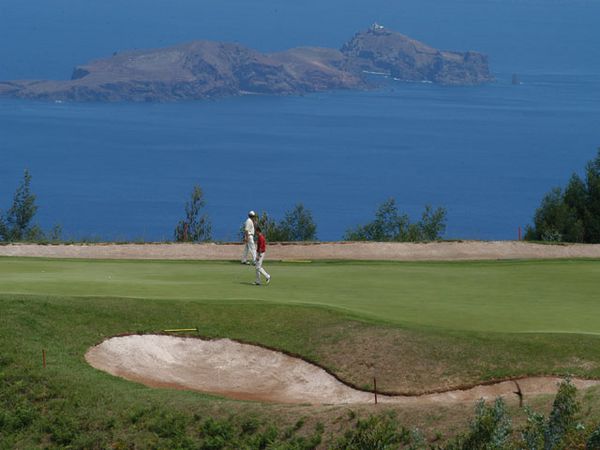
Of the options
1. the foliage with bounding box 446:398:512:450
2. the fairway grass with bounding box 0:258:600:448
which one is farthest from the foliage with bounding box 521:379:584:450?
the fairway grass with bounding box 0:258:600:448

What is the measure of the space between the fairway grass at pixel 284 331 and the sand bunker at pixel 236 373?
292mm

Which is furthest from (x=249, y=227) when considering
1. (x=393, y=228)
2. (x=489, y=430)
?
(x=393, y=228)

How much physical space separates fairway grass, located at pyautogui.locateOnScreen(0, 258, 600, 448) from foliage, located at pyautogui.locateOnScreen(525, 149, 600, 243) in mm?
26176

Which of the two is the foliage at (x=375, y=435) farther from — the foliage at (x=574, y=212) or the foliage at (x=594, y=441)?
the foliage at (x=574, y=212)

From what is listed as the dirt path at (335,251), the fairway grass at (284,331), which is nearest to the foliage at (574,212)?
the dirt path at (335,251)

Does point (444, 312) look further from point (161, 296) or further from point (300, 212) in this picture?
point (300, 212)

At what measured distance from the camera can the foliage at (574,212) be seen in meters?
61.1

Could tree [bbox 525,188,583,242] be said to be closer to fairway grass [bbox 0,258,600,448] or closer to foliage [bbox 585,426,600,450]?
fairway grass [bbox 0,258,600,448]

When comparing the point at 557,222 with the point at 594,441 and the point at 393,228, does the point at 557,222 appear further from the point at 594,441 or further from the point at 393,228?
the point at 594,441

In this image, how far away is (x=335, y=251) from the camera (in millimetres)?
44469

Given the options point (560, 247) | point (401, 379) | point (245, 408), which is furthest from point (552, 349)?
point (560, 247)

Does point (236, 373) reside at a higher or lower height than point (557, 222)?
lower

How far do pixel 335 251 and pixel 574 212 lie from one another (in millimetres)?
23030

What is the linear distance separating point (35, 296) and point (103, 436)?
674 cm
